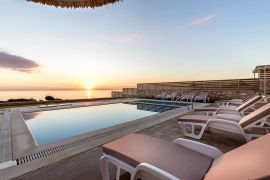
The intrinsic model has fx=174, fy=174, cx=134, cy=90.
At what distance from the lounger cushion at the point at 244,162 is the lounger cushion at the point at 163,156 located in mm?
122

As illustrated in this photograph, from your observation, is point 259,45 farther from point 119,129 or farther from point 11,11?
point 11,11

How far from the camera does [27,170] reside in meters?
2.15

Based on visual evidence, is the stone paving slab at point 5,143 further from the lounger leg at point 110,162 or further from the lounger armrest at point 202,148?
the lounger armrest at point 202,148

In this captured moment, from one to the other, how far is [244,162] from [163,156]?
2.05 ft

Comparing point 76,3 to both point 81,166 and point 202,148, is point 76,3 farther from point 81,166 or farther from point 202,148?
point 202,148

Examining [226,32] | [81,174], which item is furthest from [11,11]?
[226,32]

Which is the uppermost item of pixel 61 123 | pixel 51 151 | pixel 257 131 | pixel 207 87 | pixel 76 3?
pixel 76 3

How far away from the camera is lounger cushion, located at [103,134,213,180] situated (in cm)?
137

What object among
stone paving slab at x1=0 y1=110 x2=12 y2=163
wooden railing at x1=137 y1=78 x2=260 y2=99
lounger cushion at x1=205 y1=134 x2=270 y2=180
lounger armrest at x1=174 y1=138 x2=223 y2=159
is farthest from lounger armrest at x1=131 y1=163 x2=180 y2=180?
wooden railing at x1=137 y1=78 x2=260 y2=99

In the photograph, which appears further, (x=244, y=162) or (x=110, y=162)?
(x=110, y=162)

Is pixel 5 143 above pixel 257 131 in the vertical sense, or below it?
below

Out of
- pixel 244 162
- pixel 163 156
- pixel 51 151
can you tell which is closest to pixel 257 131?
pixel 244 162

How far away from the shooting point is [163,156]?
157 centimetres

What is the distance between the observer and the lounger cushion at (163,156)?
1367 millimetres
